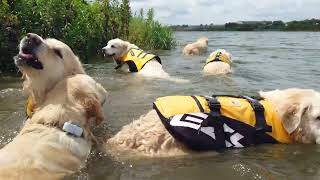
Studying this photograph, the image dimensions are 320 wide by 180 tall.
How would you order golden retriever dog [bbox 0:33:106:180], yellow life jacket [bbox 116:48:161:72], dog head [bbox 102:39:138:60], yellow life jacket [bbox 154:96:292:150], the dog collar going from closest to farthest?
golden retriever dog [bbox 0:33:106:180], the dog collar, yellow life jacket [bbox 154:96:292:150], yellow life jacket [bbox 116:48:161:72], dog head [bbox 102:39:138:60]

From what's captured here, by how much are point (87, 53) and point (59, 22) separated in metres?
2.12

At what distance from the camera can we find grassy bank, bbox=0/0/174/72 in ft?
39.2

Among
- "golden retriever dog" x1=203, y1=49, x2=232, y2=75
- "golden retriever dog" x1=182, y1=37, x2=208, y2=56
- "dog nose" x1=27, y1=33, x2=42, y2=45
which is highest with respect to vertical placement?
"dog nose" x1=27, y1=33, x2=42, y2=45

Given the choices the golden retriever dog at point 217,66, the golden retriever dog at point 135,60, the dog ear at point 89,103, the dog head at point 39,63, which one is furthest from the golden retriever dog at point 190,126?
the golden retriever dog at point 217,66

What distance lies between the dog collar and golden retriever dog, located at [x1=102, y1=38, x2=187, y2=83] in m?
6.28

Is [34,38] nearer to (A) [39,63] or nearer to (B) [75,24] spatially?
(A) [39,63]

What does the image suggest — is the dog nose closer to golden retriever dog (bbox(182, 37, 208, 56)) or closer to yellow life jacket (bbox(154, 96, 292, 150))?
yellow life jacket (bbox(154, 96, 292, 150))

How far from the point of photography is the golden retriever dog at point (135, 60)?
40.9 ft

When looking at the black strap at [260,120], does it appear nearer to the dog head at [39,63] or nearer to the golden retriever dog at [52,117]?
the golden retriever dog at [52,117]

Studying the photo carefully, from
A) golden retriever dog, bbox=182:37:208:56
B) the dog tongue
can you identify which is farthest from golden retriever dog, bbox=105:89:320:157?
golden retriever dog, bbox=182:37:208:56

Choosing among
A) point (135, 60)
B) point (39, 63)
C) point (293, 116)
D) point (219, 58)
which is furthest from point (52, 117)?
point (219, 58)

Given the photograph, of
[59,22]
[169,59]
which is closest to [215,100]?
[59,22]

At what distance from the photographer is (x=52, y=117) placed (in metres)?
5.02

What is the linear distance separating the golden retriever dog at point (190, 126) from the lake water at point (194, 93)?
0.16 meters
